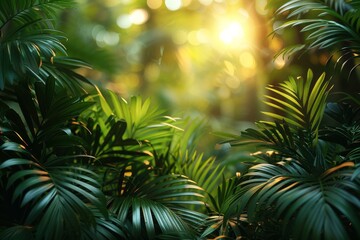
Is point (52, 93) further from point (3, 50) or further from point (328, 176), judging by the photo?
point (328, 176)

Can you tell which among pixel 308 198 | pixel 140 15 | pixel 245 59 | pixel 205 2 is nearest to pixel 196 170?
pixel 308 198

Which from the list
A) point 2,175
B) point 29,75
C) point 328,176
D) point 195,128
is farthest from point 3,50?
point 328,176

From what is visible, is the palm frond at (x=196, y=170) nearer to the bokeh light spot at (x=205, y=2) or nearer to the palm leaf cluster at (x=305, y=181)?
the palm leaf cluster at (x=305, y=181)

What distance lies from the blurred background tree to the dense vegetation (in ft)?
2.31

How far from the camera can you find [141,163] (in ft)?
6.46

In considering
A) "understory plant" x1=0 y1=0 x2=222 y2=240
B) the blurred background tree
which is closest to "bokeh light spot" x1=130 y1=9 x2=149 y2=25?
the blurred background tree

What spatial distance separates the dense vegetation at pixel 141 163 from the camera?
135 cm

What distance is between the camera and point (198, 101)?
8695 mm

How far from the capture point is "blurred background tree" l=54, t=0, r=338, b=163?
3398mm

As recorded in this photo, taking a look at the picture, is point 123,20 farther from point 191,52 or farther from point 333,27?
point 333,27

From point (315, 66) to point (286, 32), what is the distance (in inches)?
14.9

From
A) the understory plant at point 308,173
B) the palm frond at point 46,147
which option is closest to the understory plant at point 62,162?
the palm frond at point 46,147

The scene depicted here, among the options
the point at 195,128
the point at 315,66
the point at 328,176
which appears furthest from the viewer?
the point at 315,66

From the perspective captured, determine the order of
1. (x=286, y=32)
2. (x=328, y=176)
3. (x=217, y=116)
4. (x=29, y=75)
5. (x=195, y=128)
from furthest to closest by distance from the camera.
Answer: (x=217, y=116)
(x=286, y=32)
(x=195, y=128)
(x=29, y=75)
(x=328, y=176)
